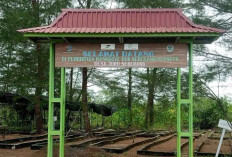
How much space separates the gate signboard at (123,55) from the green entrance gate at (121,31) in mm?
130

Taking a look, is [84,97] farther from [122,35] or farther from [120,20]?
[122,35]

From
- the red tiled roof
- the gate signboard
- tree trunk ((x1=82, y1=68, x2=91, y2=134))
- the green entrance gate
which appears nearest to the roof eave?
the green entrance gate

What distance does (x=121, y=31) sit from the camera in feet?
22.6

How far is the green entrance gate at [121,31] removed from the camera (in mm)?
6879

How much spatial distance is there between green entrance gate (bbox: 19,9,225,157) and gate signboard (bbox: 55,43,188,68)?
0.13 m

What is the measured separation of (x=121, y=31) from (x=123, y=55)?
0.58m

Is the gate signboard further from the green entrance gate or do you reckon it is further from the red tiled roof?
the red tiled roof

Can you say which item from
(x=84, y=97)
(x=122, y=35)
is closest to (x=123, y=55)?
(x=122, y=35)

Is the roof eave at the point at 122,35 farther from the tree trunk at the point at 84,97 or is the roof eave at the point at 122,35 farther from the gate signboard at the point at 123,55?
the tree trunk at the point at 84,97

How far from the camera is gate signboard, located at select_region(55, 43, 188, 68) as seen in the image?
23.3 ft

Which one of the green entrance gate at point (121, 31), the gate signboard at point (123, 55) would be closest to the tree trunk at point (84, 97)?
the green entrance gate at point (121, 31)

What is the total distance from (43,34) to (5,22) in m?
9.44

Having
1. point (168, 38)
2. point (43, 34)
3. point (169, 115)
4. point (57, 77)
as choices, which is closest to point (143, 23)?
point (168, 38)

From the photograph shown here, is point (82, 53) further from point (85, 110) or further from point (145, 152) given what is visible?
point (85, 110)
